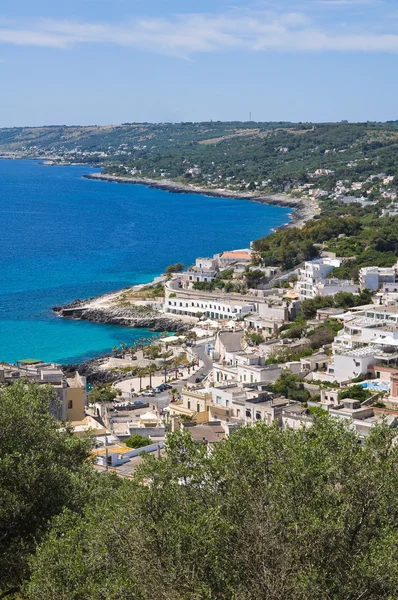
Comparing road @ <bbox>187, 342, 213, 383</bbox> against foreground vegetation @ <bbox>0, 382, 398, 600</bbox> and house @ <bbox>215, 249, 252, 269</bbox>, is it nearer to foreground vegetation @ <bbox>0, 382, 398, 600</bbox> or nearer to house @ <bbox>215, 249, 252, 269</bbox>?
house @ <bbox>215, 249, 252, 269</bbox>

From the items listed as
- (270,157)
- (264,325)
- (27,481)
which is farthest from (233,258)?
(270,157)

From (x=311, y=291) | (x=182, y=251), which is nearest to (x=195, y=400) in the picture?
(x=311, y=291)

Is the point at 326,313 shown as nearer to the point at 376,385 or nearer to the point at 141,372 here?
the point at 141,372

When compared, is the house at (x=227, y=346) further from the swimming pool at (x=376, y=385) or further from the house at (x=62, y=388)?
the house at (x=62, y=388)

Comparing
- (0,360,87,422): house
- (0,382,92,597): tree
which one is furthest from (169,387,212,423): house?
(0,382,92,597): tree

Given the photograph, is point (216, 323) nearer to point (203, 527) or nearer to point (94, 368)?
point (94, 368)

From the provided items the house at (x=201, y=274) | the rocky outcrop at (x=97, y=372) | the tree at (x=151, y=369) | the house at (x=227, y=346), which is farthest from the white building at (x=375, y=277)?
the rocky outcrop at (x=97, y=372)
